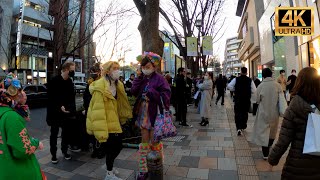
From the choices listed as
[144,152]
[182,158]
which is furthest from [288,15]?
[144,152]

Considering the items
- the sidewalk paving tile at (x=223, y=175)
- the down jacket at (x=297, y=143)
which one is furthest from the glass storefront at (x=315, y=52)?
the down jacket at (x=297, y=143)

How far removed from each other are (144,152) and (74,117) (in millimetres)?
2231

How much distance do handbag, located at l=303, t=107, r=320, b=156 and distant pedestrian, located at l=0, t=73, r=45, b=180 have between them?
2315mm

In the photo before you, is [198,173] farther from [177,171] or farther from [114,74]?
[114,74]

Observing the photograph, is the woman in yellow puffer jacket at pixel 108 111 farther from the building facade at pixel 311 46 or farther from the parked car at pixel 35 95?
the parked car at pixel 35 95

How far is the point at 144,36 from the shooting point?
774 cm

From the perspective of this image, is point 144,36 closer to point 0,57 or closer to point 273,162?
point 273,162

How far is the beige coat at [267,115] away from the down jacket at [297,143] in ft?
9.05

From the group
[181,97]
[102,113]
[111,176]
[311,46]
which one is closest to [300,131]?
[102,113]

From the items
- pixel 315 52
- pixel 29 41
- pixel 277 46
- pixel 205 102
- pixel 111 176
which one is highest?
pixel 29 41

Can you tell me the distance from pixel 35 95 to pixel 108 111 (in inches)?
567

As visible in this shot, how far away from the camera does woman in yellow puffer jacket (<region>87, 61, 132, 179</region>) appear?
3984 millimetres

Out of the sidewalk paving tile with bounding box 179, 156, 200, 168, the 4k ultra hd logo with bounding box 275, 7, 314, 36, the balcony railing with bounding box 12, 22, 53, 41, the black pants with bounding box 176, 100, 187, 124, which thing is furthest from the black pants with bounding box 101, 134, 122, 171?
the balcony railing with bounding box 12, 22, 53, 41

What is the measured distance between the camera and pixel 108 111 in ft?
13.6
